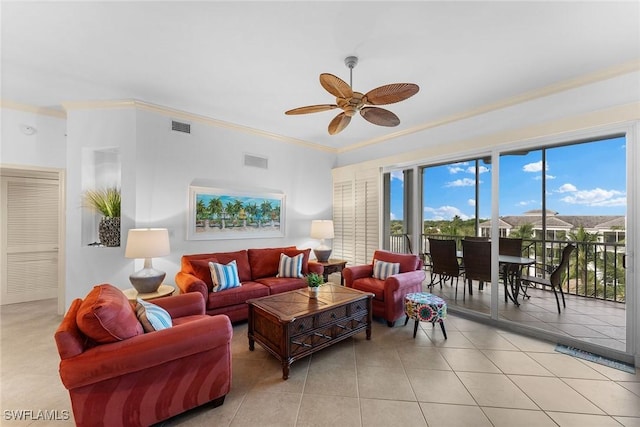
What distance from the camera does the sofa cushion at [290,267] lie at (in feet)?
13.6

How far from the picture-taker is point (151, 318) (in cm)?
194

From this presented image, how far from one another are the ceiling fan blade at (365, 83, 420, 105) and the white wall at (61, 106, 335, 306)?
2754 mm

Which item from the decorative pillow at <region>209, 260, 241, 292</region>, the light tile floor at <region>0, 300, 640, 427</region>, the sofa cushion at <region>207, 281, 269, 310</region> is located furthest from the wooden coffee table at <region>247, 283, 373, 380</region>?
the decorative pillow at <region>209, 260, 241, 292</region>

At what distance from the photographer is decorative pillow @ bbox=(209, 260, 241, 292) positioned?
3435 millimetres

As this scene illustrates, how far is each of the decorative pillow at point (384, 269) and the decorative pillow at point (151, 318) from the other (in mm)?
2769

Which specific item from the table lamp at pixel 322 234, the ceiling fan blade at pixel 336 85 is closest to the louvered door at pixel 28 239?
the table lamp at pixel 322 234

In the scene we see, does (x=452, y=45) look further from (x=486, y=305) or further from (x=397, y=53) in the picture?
(x=486, y=305)

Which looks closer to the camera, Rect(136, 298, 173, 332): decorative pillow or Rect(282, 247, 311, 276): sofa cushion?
Rect(136, 298, 173, 332): decorative pillow

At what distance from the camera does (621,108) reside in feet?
8.52

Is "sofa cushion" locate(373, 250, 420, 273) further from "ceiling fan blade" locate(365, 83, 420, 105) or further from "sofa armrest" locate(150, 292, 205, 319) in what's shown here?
"sofa armrest" locate(150, 292, 205, 319)

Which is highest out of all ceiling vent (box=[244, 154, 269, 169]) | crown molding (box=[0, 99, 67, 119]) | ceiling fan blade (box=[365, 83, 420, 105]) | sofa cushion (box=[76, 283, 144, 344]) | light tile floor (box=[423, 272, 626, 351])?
crown molding (box=[0, 99, 67, 119])

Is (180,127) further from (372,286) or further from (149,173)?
(372,286)

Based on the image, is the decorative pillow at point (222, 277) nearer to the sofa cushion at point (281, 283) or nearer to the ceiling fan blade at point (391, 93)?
the sofa cushion at point (281, 283)

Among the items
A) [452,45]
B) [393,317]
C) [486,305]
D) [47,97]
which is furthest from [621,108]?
[47,97]
